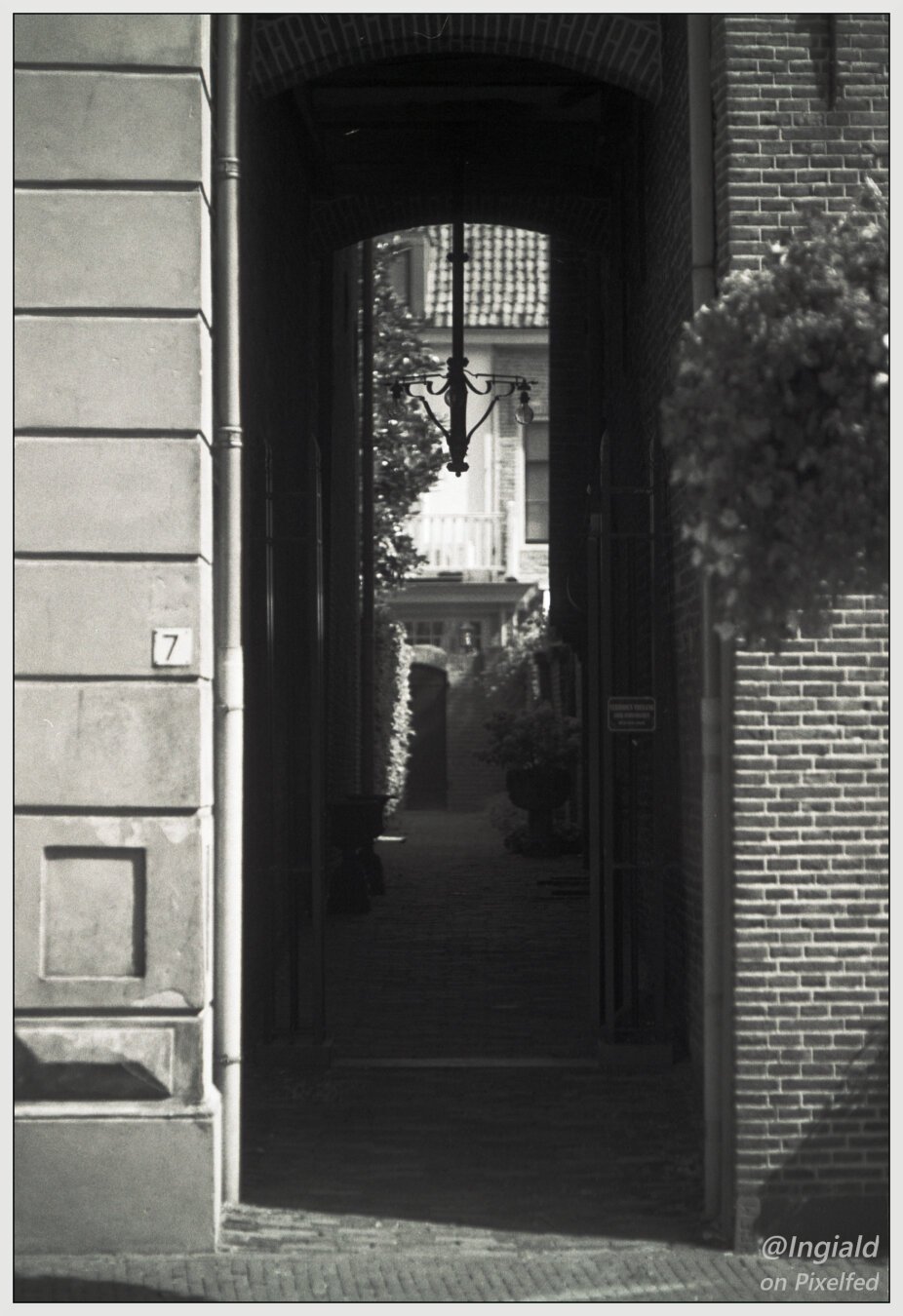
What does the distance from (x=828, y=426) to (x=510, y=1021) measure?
6.80 metres

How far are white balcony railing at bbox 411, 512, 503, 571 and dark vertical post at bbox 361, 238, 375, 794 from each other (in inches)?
483

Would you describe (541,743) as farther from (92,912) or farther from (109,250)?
(109,250)

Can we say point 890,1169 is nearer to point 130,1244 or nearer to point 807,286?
point 130,1244

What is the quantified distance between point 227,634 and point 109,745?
79 centimetres

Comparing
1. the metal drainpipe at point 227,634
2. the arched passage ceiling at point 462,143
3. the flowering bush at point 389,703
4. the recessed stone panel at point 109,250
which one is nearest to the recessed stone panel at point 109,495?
the metal drainpipe at point 227,634

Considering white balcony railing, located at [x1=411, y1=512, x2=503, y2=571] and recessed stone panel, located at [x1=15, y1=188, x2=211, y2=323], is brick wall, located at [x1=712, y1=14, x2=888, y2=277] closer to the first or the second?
recessed stone panel, located at [x1=15, y1=188, x2=211, y2=323]

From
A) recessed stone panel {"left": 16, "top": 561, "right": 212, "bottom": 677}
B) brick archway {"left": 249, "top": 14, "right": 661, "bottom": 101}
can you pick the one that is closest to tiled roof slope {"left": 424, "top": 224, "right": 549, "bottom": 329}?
brick archway {"left": 249, "top": 14, "right": 661, "bottom": 101}

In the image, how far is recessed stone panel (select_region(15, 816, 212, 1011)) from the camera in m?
6.39

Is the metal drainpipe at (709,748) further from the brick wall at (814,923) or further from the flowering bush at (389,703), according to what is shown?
the flowering bush at (389,703)

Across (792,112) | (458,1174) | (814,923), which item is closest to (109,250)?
(792,112)

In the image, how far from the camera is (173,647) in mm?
6461

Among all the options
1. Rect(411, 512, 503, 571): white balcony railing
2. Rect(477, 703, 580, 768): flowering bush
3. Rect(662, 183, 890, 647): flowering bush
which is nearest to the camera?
Rect(662, 183, 890, 647): flowering bush

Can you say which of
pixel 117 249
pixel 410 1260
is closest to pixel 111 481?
pixel 117 249

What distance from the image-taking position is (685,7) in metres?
6.88
